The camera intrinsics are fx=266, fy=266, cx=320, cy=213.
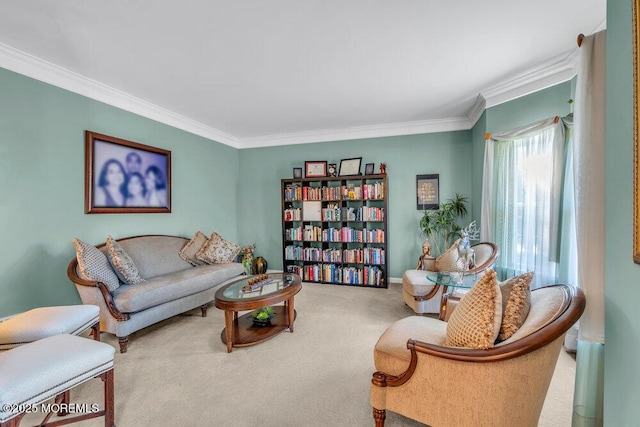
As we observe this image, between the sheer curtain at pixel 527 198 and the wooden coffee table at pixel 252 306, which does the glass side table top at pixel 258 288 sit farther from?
the sheer curtain at pixel 527 198

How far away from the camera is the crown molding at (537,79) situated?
8.07 ft

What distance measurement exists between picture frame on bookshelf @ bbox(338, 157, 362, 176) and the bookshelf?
0.15 metres

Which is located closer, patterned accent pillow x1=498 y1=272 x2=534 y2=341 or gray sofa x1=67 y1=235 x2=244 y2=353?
patterned accent pillow x1=498 y1=272 x2=534 y2=341

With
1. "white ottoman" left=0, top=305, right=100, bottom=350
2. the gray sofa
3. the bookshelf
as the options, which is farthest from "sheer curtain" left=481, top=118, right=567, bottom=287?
"white ottoman" left=0, top=305, right=100, bottom=350

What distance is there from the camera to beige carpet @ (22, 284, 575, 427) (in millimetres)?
1645

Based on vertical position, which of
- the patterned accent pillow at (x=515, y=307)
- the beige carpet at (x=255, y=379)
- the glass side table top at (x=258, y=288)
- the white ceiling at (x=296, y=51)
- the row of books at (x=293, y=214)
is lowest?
the beige carpet at (x=255, y=379)

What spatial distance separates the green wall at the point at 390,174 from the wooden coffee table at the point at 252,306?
219 centimetres

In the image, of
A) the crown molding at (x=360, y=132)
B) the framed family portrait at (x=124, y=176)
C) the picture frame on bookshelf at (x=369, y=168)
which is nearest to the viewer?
the framed family portrait at (x=124, y=176)

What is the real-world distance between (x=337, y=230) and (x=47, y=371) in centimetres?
374

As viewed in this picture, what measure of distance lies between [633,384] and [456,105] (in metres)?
3.57

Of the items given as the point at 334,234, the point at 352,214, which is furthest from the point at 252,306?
the point at 352,214

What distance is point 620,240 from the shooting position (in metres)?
1.04

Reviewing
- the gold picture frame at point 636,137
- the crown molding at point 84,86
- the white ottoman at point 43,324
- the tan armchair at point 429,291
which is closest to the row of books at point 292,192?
the crown molding at point 84,86

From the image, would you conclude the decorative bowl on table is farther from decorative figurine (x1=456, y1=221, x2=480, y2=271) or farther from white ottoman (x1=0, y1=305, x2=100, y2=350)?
decorative figurine (x1=456, y1=221, x2=480, y2=271)
